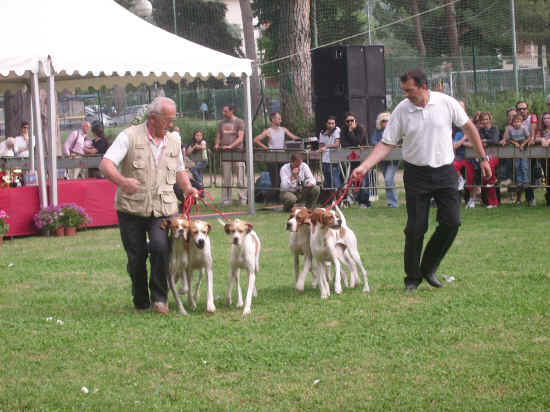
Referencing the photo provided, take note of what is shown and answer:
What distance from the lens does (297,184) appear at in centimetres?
1747

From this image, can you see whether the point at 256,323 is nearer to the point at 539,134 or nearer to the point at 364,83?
the point at 539,134

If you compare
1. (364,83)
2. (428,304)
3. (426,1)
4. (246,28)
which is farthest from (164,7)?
(428,304)

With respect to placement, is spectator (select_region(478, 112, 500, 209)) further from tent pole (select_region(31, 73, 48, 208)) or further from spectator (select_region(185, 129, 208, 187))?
tent pole (select_region(31, 73, 48, 208))

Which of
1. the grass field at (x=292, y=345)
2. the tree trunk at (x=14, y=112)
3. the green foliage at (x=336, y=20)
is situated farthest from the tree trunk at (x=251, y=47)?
the grass field at (x=292, y=345)

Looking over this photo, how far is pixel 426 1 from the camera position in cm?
3152

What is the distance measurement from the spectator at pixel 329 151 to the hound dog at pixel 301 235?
30.1 ft

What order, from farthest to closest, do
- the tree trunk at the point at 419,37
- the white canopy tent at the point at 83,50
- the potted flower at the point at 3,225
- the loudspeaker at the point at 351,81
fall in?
the tree trunk at the point at 419,37 < the loudspeaker at the point at 351,81 < the white canopy tent at the point at 83,50 < the potted flower at the point at 3,225

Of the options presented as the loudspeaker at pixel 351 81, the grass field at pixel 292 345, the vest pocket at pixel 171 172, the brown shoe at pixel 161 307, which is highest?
the loudspeaker at pixel 351 81

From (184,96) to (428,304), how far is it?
23.4 metres

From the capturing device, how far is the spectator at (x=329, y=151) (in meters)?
18.2

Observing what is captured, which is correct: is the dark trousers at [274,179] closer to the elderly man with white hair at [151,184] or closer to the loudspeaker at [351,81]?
the loudspeaker at [351,81]

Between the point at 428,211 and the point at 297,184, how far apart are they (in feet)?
30.3

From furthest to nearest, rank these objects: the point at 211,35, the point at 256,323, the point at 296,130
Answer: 1. the point at 211,35
2. the point at 296,130
3. the point at 256,323

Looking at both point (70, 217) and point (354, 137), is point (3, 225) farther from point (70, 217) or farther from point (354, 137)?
point (354, 137)
